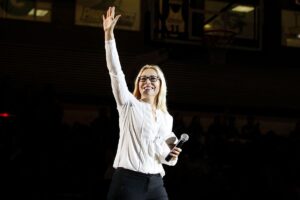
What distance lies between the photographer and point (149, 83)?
3.83 meters

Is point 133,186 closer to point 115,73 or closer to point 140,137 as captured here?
point 140,137

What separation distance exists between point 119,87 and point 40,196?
657 cm

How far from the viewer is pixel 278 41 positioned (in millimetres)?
12875

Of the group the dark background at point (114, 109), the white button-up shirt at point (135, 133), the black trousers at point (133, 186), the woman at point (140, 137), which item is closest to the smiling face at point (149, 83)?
the woman at point (140, 137)

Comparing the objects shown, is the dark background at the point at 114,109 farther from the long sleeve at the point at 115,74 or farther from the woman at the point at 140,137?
the long sleeve at the point at 115,74

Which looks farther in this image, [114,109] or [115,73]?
[114,109]

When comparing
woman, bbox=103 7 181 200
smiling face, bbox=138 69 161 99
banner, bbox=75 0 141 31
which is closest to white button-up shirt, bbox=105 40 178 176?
woman, bbox=103 7 181 200

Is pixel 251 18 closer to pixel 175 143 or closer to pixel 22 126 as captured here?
pixel 22 126

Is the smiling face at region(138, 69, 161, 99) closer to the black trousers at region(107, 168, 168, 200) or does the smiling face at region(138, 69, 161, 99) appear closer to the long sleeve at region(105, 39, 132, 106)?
the long sleeve at region(105, 39, 132, 106)

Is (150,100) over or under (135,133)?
over

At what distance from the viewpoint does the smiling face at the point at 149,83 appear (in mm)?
3837

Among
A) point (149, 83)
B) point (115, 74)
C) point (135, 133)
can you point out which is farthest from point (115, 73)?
point (135, 133)

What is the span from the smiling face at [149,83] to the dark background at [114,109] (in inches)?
232

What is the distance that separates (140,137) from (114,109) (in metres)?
8.04
